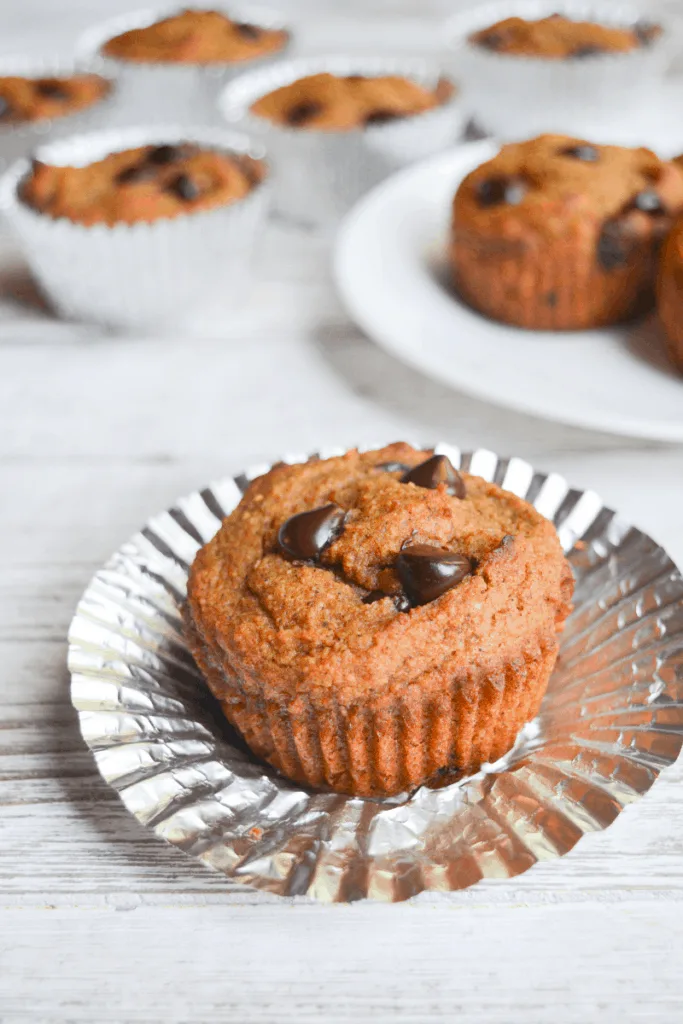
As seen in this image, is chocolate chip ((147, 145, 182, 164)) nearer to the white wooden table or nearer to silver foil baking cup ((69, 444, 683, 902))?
the white wooden table

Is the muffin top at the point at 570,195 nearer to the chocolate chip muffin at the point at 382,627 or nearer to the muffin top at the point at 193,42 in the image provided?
the chocolate chip muffin at the point at 382,627

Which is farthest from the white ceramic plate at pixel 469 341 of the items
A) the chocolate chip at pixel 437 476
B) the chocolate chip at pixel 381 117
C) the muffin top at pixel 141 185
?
the chocolate chip at pixel 437 476

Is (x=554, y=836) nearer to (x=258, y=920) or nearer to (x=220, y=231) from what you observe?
(x=258, y=920)

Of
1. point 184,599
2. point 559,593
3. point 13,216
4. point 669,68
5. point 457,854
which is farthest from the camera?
point 669,68

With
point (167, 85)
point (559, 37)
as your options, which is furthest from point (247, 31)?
point (559, 37)

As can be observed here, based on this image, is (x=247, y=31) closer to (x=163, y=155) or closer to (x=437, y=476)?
(x=163, y=155)

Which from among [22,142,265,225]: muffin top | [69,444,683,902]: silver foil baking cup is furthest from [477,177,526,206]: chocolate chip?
[69,444,683,902]: silver foil baking cup

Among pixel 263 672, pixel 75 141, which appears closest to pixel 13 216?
pixel 75 141
